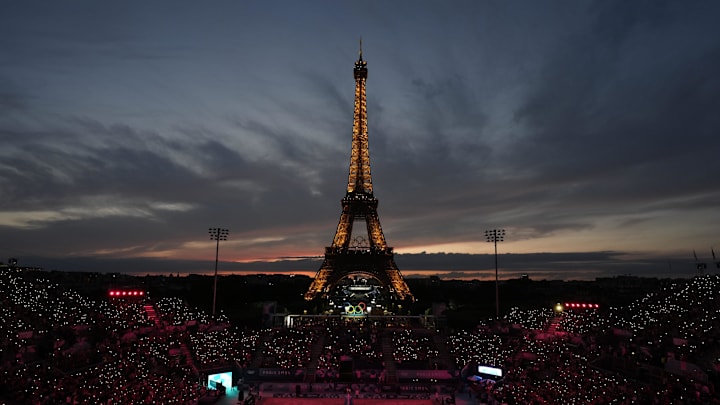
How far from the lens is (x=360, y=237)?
188 feet

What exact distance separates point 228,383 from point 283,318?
38.4 ft

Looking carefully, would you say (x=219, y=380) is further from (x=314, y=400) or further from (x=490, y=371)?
(x=490, y=371)

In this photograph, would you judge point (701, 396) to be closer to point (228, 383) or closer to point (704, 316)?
point (704, 316)

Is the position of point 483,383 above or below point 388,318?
below

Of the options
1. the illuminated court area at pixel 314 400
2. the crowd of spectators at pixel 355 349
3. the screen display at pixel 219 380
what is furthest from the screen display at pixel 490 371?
the screen display at pixel 219 380

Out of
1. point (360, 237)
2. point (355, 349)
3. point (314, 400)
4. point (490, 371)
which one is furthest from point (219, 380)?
point (360, 237)

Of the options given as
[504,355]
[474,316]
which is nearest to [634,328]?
[504,355]

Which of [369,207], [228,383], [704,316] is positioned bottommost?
[228,383]

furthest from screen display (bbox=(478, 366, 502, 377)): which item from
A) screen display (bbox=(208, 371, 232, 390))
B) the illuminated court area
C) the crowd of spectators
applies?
screen display (bbox=(208, 371, 232, 390))

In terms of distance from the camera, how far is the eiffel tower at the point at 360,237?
54.1m

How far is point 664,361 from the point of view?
2702cm

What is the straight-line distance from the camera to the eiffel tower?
177 feet

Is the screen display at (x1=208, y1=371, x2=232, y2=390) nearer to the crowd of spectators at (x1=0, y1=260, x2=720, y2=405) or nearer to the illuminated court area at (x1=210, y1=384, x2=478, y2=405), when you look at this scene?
the crowd of spectators at (x1=0, y1=260, x2=720, y2=405)

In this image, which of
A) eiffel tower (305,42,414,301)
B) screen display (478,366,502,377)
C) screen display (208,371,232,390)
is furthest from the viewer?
eiffel tower (305,42,414,301)
